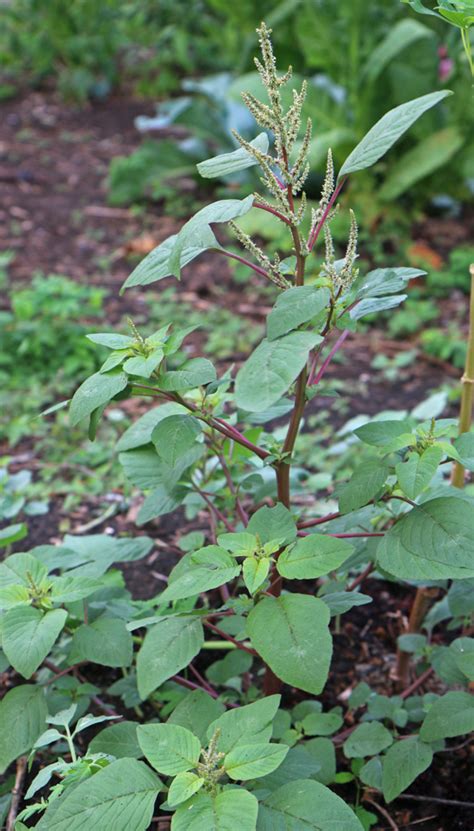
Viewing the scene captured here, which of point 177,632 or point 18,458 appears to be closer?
point 177,632

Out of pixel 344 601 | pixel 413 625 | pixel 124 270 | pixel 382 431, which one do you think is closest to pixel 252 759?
pixel 344 601

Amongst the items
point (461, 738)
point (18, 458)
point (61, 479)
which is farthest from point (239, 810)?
point (18, 458)

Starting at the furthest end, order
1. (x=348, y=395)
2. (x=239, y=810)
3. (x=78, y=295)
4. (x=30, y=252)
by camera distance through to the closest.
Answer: (x=30, y=252) → (x=78, y=295) → (x=348, y=395) → (x=239, y=810)

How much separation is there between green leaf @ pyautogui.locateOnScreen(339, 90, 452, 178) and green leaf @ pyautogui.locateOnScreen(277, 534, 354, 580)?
54 centimetres

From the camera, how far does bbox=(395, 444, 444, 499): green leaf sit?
1.30 metres

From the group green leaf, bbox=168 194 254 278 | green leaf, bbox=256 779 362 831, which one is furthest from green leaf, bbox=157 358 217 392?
green leaf, bbox=256 779 362 831

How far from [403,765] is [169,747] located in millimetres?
475

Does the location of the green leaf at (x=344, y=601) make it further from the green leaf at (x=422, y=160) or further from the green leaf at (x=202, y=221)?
the green leaf at (x=422, y=160)

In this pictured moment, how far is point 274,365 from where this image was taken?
1.21 meters

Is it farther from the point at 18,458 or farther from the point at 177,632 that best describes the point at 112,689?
the point at 18,458

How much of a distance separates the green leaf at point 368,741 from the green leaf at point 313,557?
46 cm

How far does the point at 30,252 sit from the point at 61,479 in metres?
2.17

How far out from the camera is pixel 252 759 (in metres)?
1.18

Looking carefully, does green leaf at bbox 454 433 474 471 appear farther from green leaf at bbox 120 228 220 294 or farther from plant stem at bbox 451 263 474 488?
green leaf at bbox 120 228 220 294
